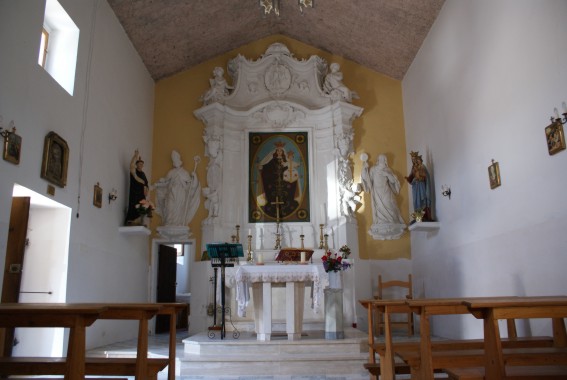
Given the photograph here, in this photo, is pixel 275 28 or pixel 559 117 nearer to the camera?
pixel 559 117

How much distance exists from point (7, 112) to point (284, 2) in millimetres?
5789

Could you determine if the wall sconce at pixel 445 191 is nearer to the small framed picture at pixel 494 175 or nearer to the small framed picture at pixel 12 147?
the small framed picture at pixel 494 175

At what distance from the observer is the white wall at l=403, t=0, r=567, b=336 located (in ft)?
15.8

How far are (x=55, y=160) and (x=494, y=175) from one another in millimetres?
5228

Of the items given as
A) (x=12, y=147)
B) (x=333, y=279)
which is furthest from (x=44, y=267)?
(x=333, y=279)

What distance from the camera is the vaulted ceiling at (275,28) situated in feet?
27.1

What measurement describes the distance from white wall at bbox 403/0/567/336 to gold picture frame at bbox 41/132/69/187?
206 inches

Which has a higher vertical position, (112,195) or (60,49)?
(60,49)

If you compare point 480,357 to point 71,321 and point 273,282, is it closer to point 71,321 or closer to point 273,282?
point 71,321

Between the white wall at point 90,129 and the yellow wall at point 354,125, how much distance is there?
15.9 inches

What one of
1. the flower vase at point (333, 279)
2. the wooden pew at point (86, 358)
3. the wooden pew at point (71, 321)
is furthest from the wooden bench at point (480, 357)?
the flower vase at point (333, 279)

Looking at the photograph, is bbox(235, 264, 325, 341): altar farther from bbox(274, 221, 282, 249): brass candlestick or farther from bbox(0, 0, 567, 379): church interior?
bbox(274, 221, 282, 249): brass candlestick

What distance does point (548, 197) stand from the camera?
15.8 feet

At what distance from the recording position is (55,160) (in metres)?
6.03
